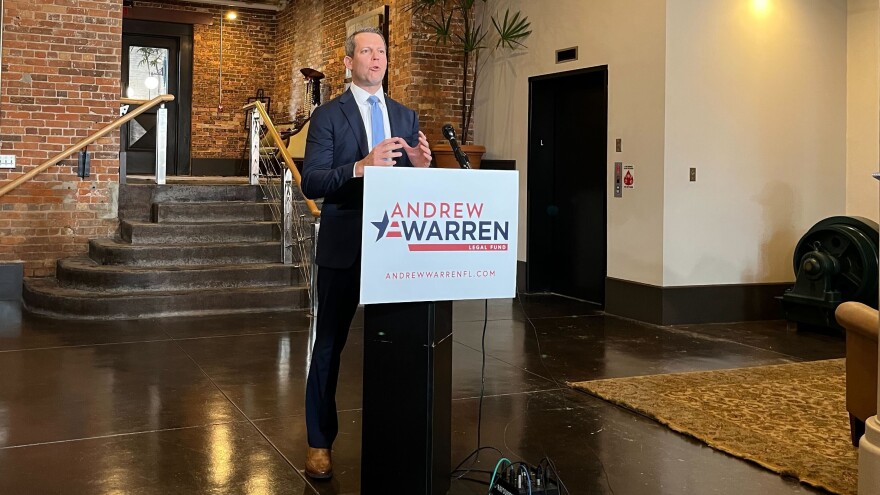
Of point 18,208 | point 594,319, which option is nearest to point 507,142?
point 594,319

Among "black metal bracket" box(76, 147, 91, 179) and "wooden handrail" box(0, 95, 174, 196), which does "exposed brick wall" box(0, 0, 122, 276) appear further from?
"wooden handrail" box(0, 95, 174, 196)

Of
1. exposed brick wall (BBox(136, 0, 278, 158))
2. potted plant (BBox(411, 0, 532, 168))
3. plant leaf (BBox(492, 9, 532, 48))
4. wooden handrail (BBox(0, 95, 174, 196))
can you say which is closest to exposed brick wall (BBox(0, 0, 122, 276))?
wooden handrail (BBox(0, 95, 174, 196))

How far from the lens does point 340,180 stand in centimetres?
263

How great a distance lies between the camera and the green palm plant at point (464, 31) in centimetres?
869

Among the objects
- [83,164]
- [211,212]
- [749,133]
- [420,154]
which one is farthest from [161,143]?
[420,154]

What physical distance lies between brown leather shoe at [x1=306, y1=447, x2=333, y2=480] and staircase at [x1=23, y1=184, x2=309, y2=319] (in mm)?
4012

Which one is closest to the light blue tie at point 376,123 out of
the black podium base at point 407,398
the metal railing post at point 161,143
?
the black podium base at point 407,398

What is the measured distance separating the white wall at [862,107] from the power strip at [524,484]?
5572mm

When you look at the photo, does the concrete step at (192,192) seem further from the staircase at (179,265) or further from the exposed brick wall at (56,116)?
the exposed brick wall at (56,116)

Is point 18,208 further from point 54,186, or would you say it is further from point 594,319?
point 594,319

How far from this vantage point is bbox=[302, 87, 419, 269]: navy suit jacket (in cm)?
275

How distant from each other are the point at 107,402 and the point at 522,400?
200cm

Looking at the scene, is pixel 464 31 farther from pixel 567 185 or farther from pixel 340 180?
pixel 340 180

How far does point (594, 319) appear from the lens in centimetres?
694
